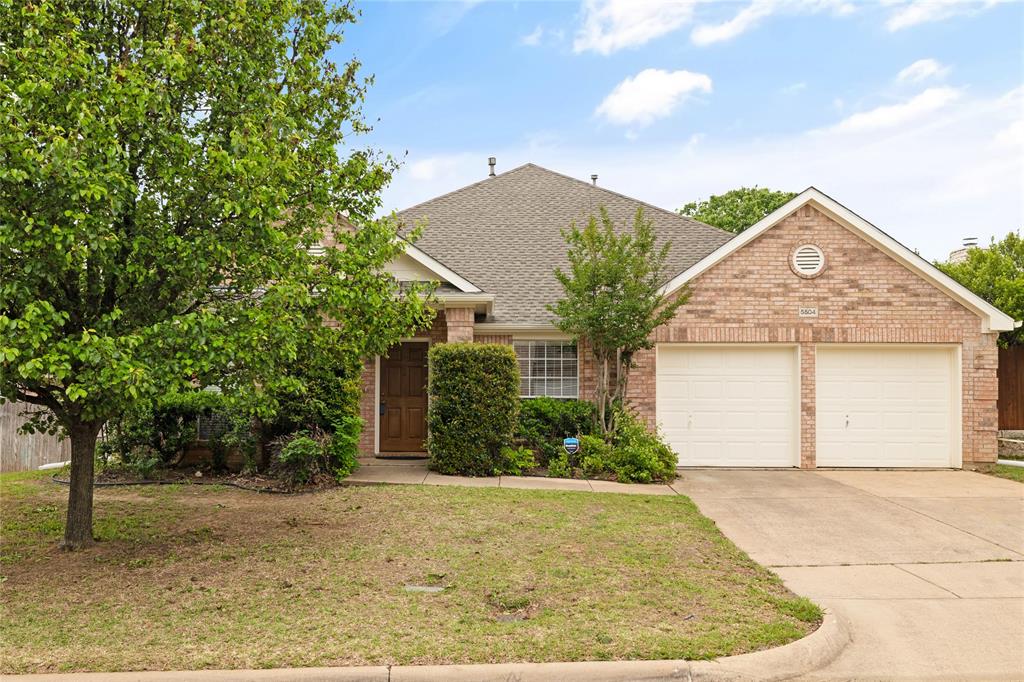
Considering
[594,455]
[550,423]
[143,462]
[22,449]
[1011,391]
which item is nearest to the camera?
[143,462]

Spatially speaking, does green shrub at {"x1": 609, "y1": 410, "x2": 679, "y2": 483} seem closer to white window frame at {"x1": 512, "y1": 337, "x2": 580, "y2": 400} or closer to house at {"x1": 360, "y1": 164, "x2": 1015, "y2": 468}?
house at {"x1": 360, "y1": 164, "x2": 1015, "y2": 468}

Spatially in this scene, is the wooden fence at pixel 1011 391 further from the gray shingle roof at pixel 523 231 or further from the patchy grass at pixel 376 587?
the patchy grass at pixel 376 587

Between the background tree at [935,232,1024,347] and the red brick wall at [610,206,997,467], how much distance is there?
3160mm

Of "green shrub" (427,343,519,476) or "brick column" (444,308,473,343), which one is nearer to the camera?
"green shrub" (427,343,519,476)

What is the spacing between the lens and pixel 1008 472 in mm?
12602

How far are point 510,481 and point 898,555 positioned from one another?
541cm

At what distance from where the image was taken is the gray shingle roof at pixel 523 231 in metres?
14.8

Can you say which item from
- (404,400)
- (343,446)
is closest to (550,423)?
(404,400)

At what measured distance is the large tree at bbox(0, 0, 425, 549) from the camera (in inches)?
214

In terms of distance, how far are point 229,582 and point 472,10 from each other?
871 centimetres

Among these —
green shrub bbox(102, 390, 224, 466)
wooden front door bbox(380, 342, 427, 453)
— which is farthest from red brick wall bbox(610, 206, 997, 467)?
green shrub bbox(102, 390, 224, 466)

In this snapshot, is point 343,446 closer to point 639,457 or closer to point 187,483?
point 187,483

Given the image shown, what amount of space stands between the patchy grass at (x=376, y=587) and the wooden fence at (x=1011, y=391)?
34.8 ft

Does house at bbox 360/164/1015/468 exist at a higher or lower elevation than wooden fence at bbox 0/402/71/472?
higher
